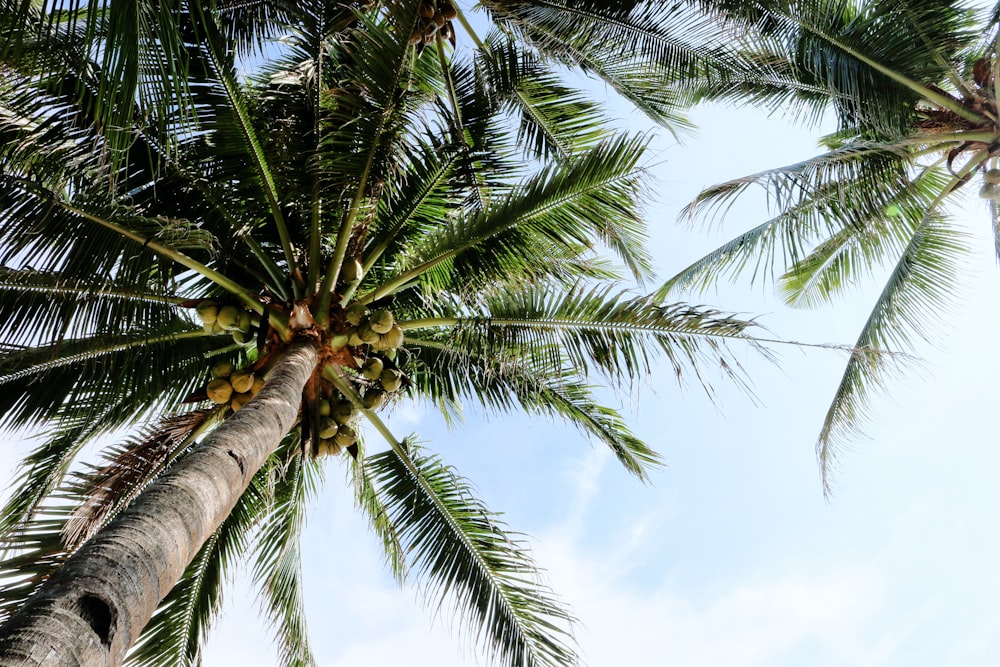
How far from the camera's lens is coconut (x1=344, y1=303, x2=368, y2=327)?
197 inches

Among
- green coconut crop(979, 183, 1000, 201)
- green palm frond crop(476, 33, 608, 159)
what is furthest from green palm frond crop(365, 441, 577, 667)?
green coconut crop(979, 183, 1000, 201)

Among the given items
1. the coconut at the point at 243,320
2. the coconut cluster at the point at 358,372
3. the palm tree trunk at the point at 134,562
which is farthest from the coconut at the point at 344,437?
the palm tree trunk at the point at 134,562

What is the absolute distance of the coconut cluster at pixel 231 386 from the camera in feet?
15.9

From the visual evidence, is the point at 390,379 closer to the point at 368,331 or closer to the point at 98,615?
the point at 368,331

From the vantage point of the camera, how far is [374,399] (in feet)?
17.7

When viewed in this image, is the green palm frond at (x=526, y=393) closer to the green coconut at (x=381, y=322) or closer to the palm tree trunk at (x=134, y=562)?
the green coconut at (x=381, y=322)

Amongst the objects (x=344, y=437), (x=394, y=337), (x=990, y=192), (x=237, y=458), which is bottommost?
(x=237, y=458)

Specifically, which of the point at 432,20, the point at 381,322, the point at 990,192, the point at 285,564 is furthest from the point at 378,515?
the point at 990,192

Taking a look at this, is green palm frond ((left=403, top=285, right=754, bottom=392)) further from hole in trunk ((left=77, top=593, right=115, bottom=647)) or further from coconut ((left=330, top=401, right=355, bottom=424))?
hole in trunk ((left=77, top=593, right=115, bottom=647))

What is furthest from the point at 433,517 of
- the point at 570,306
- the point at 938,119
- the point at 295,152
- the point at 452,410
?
the point at 938,119

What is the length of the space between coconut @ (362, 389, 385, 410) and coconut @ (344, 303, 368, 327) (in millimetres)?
608

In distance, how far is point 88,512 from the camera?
494cm

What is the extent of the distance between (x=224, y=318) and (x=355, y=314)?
80cm

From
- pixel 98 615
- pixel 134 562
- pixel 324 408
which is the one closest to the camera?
pixel 98 615
